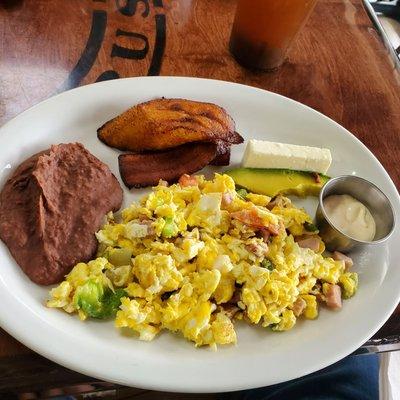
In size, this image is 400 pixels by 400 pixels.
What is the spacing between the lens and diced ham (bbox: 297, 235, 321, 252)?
1615 mm

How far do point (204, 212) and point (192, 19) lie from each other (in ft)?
4.14

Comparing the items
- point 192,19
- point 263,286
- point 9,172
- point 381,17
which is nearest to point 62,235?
point 9,172

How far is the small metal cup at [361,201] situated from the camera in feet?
5.35

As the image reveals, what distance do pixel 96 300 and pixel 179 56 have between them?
1.28 meters

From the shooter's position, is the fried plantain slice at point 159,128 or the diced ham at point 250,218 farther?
the fried plantain slice at point 159,128

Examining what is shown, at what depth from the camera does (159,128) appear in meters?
1.77

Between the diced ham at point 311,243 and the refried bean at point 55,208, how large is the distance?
0.64 m

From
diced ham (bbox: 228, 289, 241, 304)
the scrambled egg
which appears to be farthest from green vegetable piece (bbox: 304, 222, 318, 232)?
diced ham (bbox: 228, 289, 241, 304)

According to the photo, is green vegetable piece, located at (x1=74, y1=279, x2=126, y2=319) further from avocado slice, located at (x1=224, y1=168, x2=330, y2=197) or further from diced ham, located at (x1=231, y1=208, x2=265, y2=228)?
avocado slice, located at (x1=224, y1=168, x2=330, y2=197)

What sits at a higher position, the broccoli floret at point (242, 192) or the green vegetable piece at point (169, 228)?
the broccoli floret at point (242, 192)

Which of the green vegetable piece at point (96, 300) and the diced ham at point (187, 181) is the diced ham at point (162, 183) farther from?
the green vegetable piece at point (96, 300)

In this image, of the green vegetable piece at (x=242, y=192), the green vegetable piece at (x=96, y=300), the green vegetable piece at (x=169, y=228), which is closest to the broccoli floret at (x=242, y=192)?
the green vegetable piece at (x=242, y=192)

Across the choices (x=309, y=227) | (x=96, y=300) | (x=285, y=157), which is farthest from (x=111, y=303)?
(x=285, y=157)

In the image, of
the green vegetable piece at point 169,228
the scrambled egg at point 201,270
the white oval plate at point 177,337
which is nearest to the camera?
the white oval plate at point 177,337
